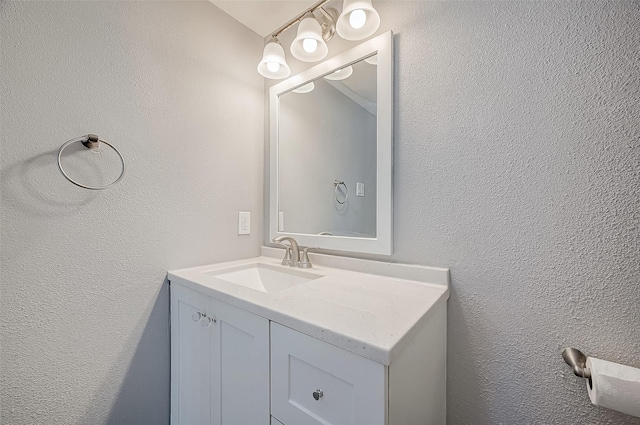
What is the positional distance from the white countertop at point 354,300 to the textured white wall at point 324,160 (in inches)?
7.9

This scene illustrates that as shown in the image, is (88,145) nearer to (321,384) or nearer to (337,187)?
(337,187)

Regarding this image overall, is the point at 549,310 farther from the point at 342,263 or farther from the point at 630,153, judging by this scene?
the point at 342,263

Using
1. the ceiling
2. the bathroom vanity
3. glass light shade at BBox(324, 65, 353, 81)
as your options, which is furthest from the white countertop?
the ceiling

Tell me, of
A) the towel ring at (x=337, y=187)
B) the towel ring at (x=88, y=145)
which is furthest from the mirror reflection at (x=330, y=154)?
the towel ring at (x=88, y=145)

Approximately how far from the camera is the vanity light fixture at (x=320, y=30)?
95 cm

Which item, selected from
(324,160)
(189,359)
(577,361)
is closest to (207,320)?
(189,359)

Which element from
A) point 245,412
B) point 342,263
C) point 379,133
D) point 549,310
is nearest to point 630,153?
point 549,310

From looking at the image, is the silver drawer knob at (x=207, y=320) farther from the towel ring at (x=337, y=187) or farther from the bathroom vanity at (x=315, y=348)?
the towel ring at (x=337, y=187)

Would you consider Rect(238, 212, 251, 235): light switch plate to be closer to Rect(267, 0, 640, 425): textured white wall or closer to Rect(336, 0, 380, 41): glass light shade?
Rect(267, 0, 640, 425): textured white wall

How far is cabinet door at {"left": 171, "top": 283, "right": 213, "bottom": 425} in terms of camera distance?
89 centimetres

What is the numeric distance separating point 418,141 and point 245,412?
1058 millimetres

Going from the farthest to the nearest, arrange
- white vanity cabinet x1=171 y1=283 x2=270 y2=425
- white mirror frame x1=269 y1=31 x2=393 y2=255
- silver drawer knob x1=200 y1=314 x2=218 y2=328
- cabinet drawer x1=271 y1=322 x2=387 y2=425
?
white mirror frame x1=269 y1=31 x2=393 y2=255 → silver drawer knob x1=200 y1=314 x2=218 y2=328 → white vanity cabinet x1=171 y1=283 x2=270 y2=425 → cabinet drawer x1=271 y1=322 x2=387 y2=425

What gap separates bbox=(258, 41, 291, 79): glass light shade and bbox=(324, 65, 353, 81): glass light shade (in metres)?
0.23

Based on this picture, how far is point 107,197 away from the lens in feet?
2.98
